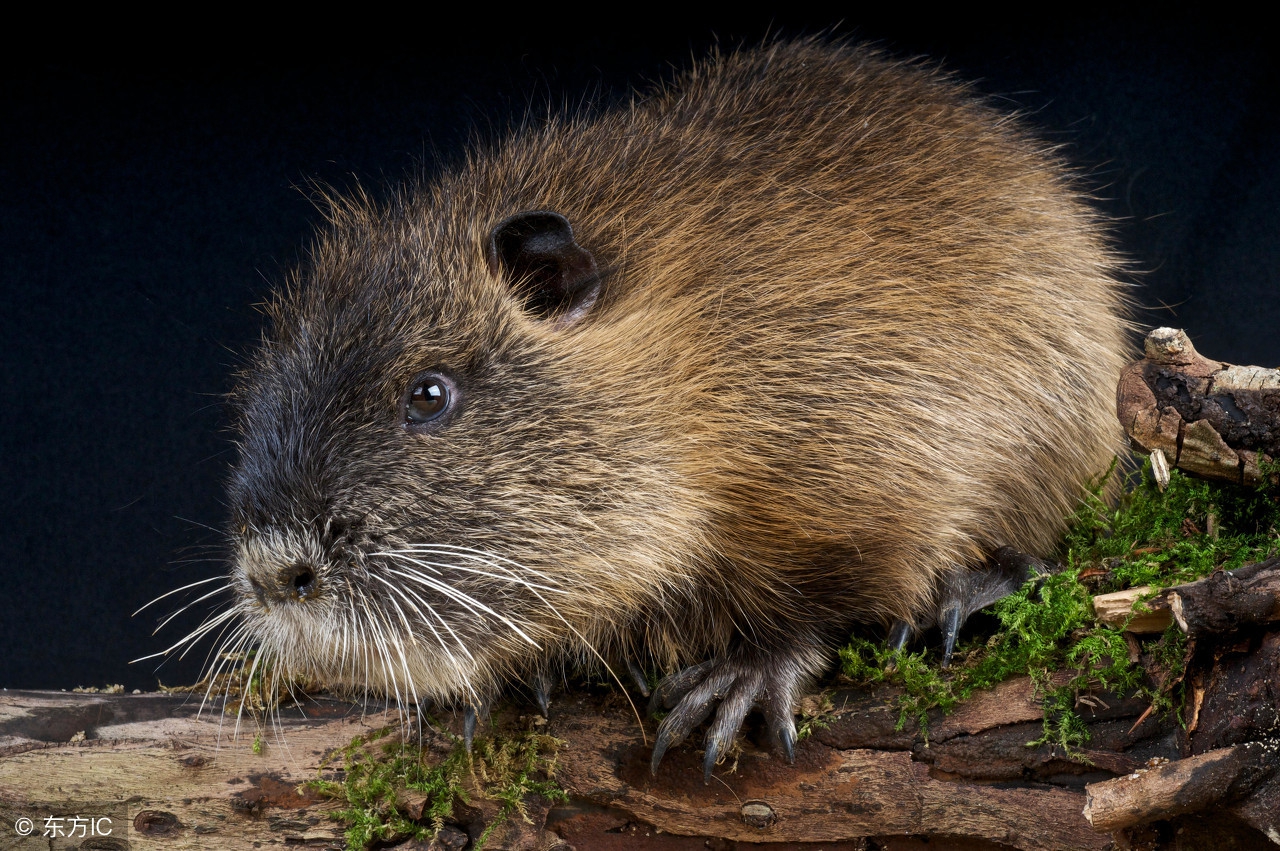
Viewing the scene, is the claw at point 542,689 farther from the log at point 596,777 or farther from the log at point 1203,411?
the log at point 1203,411

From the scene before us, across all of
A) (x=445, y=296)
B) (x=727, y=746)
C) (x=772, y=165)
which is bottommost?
(x=727, y=746)

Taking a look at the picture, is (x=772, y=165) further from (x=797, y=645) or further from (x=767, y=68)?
(x=797, y=645)

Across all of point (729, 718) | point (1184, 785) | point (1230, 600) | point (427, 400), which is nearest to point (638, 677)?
point (729, 718)

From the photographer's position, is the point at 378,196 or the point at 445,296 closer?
the point at 445,296

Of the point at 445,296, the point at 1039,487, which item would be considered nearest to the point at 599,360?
the point at 445,296

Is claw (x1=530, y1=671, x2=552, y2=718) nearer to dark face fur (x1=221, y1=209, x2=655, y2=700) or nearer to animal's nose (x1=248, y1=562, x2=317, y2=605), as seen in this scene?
dark face fur (x1=221, y1=209, x2=655, y2=700)

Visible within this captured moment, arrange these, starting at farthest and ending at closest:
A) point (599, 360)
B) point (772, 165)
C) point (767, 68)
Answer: point (767, 68) < point (772, 165) < point (599, 360)

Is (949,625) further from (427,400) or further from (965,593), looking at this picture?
(427,400)
